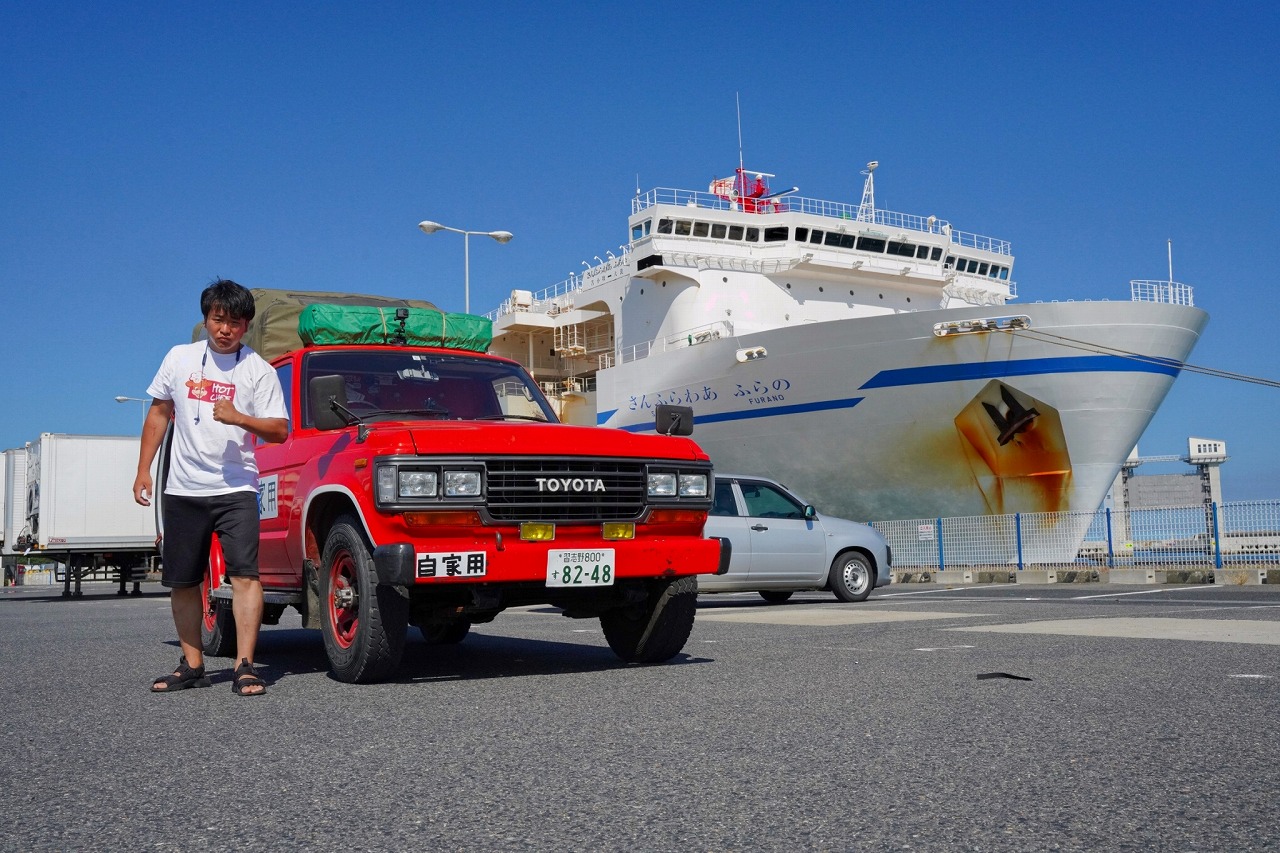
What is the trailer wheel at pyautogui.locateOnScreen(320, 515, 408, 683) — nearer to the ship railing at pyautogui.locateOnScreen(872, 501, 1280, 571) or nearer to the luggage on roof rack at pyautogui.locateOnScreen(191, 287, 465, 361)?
the luggage on roof rack at pyautogui.locateOnScreen(191, 287, 465, 361)

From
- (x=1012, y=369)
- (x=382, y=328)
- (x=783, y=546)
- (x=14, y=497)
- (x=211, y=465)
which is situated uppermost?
(x=1012, y=369)

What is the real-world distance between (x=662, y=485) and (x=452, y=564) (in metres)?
1.18

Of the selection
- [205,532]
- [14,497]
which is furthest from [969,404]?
[14,497]

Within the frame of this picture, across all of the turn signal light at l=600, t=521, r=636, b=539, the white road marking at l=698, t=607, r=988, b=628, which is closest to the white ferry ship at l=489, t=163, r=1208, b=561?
the white road marking at l=698, t=607, r=988, b=628

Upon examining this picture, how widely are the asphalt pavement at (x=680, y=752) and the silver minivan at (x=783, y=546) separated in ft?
18.9

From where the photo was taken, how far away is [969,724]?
3.72 metres

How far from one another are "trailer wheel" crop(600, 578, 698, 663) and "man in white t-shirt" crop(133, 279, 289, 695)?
1.87 metres

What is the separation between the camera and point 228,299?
5.06 m

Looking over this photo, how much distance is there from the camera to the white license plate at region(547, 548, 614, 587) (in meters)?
5.02

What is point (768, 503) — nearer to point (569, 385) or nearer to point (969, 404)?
point (969, 404)

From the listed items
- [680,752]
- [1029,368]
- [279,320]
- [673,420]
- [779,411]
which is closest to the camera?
[680,752]

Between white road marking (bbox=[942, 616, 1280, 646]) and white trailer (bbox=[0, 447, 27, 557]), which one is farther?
white trailer (bbox=[0, 447, 27, 557])

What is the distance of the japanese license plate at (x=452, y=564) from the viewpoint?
475 cm

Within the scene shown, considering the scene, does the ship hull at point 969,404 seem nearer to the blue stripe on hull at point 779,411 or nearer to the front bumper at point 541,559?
the blue stripe on hull at point 779,411
